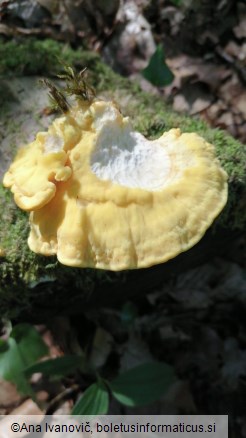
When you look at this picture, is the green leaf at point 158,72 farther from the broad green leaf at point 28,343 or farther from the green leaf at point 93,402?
the green leaf at point 93,402

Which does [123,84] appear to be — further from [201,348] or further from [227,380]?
[227,380]

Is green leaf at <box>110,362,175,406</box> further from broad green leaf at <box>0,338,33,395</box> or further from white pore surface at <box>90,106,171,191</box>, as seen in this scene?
white pore surface at <box>90,106,171,191</box>

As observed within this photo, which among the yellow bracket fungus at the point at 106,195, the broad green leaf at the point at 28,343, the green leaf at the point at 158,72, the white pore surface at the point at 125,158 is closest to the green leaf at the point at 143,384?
the broad green leaf at the point at 28,343

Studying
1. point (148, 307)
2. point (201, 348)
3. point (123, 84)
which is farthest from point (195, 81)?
point (201, 348)
